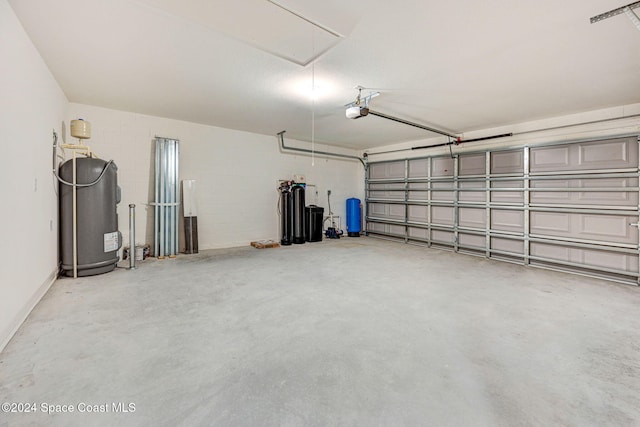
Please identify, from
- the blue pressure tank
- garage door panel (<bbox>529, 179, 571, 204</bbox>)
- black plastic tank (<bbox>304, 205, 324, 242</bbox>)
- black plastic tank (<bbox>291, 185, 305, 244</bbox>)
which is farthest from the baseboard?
garage door panel (<bbox>529, 179, 571, 204</bbox>)

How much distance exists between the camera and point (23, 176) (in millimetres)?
2508

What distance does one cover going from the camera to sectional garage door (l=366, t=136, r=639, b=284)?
4.16m

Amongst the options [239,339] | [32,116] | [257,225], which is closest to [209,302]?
[239,339]

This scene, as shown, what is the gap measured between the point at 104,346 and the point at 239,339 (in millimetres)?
997

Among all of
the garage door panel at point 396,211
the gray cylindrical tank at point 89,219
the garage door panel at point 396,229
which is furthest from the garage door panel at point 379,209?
the gray cylindrical tank at point 89,219

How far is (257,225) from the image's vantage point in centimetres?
669

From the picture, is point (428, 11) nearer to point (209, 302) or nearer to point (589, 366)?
point (589, 366)

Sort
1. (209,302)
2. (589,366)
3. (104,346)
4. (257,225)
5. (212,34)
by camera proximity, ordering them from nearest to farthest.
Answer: (589,366) → (104,346) → (212,34) → (209,302) → (257,225)

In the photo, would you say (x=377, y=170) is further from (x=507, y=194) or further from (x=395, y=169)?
(x=507, y=194)

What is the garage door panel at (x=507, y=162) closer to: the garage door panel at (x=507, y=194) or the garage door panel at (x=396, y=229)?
the garage door panel at (x=507, y=194)

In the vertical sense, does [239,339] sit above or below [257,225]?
below

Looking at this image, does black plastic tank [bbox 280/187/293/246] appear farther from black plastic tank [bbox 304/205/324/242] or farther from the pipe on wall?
the pipe on wall

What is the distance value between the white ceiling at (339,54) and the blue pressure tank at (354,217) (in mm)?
3635

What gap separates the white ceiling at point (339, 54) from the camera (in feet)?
7.32
